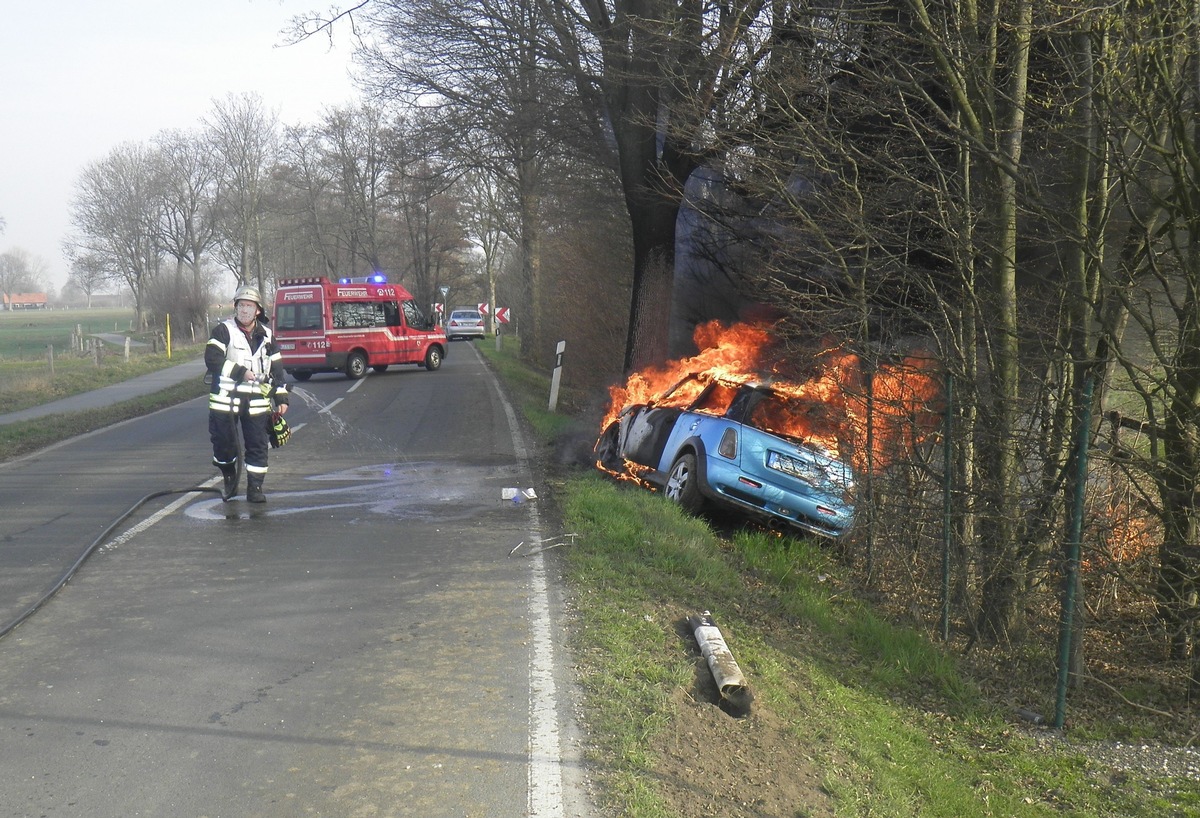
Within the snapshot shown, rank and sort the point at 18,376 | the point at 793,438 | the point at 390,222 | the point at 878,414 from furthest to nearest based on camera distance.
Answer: the point at 390,222 < the point at 18,376 < the point at 793,438 < the point at 878,414

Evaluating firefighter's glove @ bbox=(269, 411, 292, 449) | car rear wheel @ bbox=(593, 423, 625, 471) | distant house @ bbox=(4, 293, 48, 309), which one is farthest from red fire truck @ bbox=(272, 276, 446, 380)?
distant house @ bbox=(4, 293, 48, 309)

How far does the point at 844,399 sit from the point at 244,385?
508 cm

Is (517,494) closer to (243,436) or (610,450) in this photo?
(610,450)

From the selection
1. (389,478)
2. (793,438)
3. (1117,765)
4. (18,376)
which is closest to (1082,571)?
(1117,765)

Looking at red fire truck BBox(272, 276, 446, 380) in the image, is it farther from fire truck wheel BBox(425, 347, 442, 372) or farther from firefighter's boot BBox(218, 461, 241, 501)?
firefighter's boot BBox(218, 461, 241, 501)

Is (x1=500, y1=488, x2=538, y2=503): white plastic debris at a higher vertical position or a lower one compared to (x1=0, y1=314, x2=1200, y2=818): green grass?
higher

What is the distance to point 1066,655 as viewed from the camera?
574 cm

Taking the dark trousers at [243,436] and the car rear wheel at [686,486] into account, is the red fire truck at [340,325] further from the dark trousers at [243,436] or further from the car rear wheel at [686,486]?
the car rear wheel at [686,486]

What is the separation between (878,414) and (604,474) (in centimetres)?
418

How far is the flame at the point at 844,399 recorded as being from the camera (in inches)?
297

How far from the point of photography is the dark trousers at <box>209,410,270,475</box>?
898cm

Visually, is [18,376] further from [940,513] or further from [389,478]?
[940,513]

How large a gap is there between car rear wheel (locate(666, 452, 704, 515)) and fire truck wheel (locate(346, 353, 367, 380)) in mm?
18892

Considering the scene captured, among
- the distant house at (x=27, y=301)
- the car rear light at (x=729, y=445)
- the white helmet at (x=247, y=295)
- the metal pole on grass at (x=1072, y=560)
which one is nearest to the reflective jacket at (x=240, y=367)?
the white helmet at (x=247, y=295)
